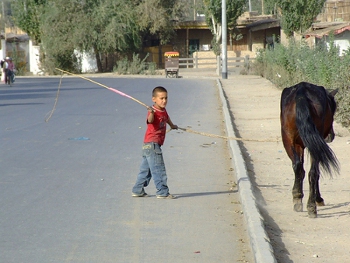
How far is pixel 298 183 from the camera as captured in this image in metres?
7.32

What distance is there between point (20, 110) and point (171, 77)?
27126 mm

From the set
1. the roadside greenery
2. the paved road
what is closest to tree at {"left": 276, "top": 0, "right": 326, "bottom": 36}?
the roadside greenery

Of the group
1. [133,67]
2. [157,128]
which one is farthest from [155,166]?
[133,67]

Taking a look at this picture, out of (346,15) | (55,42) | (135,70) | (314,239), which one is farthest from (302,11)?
(314,239)

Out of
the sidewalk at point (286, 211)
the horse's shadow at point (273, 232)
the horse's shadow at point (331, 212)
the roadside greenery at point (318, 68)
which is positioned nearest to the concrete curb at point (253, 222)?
the sidewalk at point (286, 211)

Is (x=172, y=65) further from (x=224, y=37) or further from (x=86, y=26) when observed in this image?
(x=86, y=26)

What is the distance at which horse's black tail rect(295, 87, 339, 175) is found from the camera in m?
6.89

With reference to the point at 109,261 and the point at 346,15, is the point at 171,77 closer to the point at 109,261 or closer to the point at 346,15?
the point at 346,15

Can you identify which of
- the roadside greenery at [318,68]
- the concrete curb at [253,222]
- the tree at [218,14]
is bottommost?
the concrete curb at [253,222]

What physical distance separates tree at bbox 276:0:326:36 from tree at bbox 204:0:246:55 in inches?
517

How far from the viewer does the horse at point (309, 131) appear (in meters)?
6.94

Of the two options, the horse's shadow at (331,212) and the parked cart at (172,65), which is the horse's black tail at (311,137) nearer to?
the horse's shadow at (331,212)

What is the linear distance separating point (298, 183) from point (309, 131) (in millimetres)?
702

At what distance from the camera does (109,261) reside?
5500 millimetres
